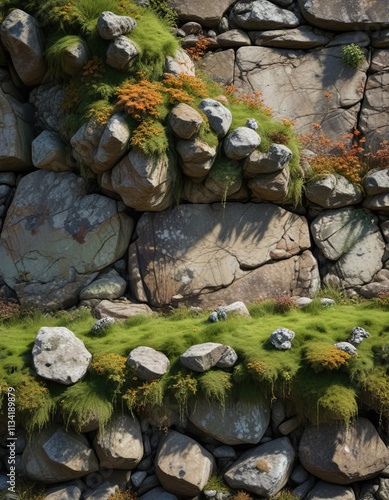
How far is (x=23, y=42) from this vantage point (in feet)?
43.8

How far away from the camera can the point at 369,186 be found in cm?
1327

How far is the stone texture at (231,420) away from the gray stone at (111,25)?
24.3ft

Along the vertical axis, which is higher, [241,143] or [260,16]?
[260,16]

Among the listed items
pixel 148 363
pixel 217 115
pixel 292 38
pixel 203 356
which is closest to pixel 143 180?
pixel 217 115

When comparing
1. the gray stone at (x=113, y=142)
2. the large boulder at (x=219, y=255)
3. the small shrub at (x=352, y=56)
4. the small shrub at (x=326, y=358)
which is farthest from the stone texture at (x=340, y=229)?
the gray stone at (x=113, y=142)

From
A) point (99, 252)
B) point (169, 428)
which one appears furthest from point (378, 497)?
point (99, 252)

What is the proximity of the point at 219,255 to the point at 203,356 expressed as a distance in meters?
3.40

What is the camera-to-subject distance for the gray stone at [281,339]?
1029 centimetres

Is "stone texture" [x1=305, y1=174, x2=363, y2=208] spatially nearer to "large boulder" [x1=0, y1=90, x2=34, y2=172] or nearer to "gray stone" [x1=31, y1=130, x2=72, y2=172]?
"gray stone" [x1=31, y1=130, x2=72, y2=172]

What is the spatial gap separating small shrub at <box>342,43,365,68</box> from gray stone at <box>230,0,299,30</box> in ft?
4.73

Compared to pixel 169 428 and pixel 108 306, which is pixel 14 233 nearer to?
pixel 108 306

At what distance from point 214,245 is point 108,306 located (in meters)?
2.43

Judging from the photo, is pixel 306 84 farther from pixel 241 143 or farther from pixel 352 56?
pixel 241 143

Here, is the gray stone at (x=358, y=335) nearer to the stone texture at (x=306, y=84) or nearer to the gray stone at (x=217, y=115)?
the gray stone at (x=217, y=115)
